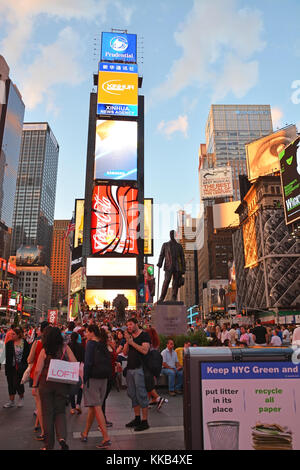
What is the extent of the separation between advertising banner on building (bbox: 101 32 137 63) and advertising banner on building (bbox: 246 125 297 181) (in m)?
37.1

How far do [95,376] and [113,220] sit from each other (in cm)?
6151

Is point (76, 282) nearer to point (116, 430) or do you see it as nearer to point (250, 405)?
point (116, 430)

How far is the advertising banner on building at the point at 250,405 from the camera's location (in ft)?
13.3

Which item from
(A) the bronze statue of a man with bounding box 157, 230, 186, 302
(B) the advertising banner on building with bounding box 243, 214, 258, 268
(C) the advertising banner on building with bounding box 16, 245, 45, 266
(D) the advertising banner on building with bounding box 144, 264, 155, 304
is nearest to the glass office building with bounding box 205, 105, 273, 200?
(D) the advertising banner on building with bounding box 144, 264, 155, 304

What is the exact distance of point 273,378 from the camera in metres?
4.18

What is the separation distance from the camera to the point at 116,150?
7012 cm

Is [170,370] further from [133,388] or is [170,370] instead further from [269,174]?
[269,174]

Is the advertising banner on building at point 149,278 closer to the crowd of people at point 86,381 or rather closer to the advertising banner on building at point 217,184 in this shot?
the advertising banner on building at point 217,184

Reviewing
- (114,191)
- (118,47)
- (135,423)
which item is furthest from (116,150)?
(135,423)

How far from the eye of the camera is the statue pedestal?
14.3 metres

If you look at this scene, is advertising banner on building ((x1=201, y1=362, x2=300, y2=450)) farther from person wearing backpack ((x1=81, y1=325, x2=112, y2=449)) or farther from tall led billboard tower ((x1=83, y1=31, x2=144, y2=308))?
tall led billboard tower ((x1=83, y1=31, x2=144, y2=308))

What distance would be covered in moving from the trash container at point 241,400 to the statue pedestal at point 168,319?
33.5 feet

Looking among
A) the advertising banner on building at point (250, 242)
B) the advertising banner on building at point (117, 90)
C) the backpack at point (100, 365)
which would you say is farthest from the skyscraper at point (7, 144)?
the backpack at point (100, 365)
